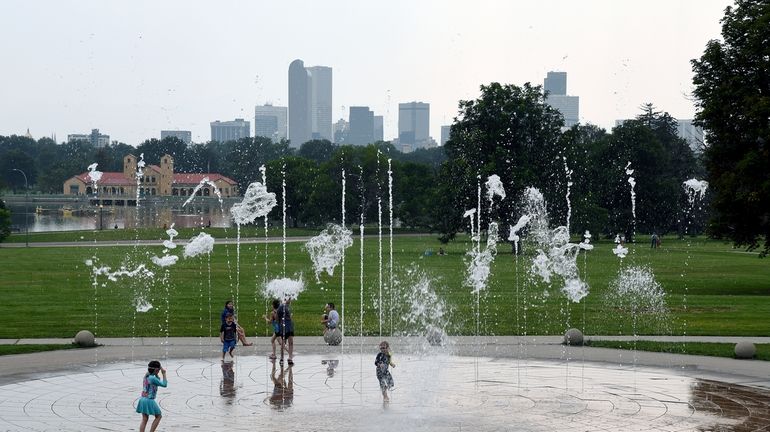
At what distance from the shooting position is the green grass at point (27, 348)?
30.6 meters

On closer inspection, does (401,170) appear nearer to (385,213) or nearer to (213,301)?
(385,213)

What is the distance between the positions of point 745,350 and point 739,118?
24.4m

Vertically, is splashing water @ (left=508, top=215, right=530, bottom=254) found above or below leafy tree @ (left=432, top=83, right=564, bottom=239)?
below

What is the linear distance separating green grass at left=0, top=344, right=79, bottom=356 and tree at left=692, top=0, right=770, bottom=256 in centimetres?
3351

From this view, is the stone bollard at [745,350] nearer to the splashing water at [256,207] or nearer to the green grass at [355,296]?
the green grass at [355,296]

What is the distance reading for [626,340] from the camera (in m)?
33.8

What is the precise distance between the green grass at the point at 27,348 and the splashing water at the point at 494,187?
52784mm

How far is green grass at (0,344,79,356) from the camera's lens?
30625 millimetres

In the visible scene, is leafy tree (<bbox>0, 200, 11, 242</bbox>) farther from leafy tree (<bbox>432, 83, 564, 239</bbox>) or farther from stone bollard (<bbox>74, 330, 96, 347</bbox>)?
stone bollard (<bbox>74, 330, 96, 347</bbox>)

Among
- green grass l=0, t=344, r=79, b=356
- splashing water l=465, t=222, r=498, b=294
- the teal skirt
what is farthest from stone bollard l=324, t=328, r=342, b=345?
splashing water l=465, t=222, r=498, b=294

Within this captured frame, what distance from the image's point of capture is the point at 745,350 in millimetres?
29984

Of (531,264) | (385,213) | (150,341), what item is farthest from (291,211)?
(150,341)

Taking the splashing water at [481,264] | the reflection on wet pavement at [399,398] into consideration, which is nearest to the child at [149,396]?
the reflection on wet pavement at [399,398]

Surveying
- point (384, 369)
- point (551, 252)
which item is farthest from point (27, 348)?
point (551, 252)
